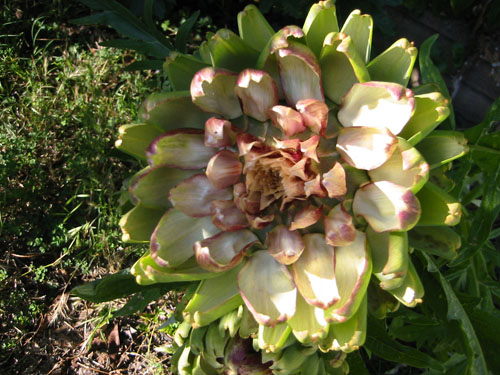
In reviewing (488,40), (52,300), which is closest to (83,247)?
(52,300)

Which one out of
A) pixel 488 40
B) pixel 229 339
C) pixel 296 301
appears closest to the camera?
pixel 296 301

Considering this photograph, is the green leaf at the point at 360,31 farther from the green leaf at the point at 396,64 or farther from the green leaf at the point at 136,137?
the green leaf at the point at 136,137

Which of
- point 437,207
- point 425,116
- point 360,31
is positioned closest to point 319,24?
point 360,31

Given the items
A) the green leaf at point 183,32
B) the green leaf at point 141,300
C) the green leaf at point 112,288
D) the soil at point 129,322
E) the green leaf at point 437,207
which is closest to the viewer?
the green leaf at point 437,207

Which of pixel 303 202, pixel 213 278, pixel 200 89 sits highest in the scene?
pixel 200 89

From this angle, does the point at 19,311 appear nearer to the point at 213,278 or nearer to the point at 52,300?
the point at 52,300

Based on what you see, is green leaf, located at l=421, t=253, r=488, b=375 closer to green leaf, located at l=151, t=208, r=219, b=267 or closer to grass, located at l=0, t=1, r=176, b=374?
green leaf, located at l=151, t=208, r=219, b=267

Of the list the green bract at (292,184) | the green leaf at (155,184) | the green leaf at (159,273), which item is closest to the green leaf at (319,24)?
the green bract at (292,184)
